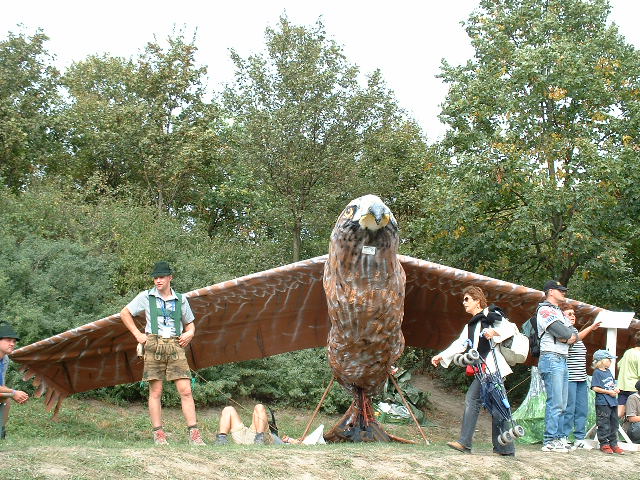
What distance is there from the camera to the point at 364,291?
7.83 m

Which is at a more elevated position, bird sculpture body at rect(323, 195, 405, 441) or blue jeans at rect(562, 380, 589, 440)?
bird sculpture body at rect(323, 195, 405, 441)

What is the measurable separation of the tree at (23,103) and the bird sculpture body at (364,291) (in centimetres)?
1517

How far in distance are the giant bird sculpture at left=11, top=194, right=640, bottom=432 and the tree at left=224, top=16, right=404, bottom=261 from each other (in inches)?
391

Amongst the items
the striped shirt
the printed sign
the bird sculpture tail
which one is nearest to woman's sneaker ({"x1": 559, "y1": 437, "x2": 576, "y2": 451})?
the striped shirt

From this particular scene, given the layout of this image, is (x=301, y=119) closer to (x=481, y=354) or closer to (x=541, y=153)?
(x=541, y=153)

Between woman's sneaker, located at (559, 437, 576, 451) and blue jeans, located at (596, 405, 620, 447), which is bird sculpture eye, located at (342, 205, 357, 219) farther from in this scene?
blue jeans, located at (596, 405, 620, 447)

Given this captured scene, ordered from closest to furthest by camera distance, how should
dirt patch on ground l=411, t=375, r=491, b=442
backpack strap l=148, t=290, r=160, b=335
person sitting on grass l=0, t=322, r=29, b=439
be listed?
1. person sitting on grass l=0, t=322, r=29, b=439
2. backpack strap l=148, t=290, r=160, b=335
3. dirt patch on ground l=411, t=375, r=491, b=442

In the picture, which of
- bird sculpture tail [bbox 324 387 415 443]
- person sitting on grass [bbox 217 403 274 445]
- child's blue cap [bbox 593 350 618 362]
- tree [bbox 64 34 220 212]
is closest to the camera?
child's blue cap [bbox 593 350 618 362]

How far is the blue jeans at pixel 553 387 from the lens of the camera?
7445 millimetres

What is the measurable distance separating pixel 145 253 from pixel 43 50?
771cm

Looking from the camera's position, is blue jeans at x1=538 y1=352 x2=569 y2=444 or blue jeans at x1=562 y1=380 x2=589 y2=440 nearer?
blue jeans at x1=538 y1=352 x2=569 y2=444

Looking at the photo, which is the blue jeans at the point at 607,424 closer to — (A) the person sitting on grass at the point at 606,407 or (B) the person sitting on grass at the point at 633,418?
(A) the person sitting on grass at the point at 606,407

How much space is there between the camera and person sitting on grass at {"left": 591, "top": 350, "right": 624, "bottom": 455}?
314 inches

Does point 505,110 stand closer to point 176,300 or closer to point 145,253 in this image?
point 145,253
